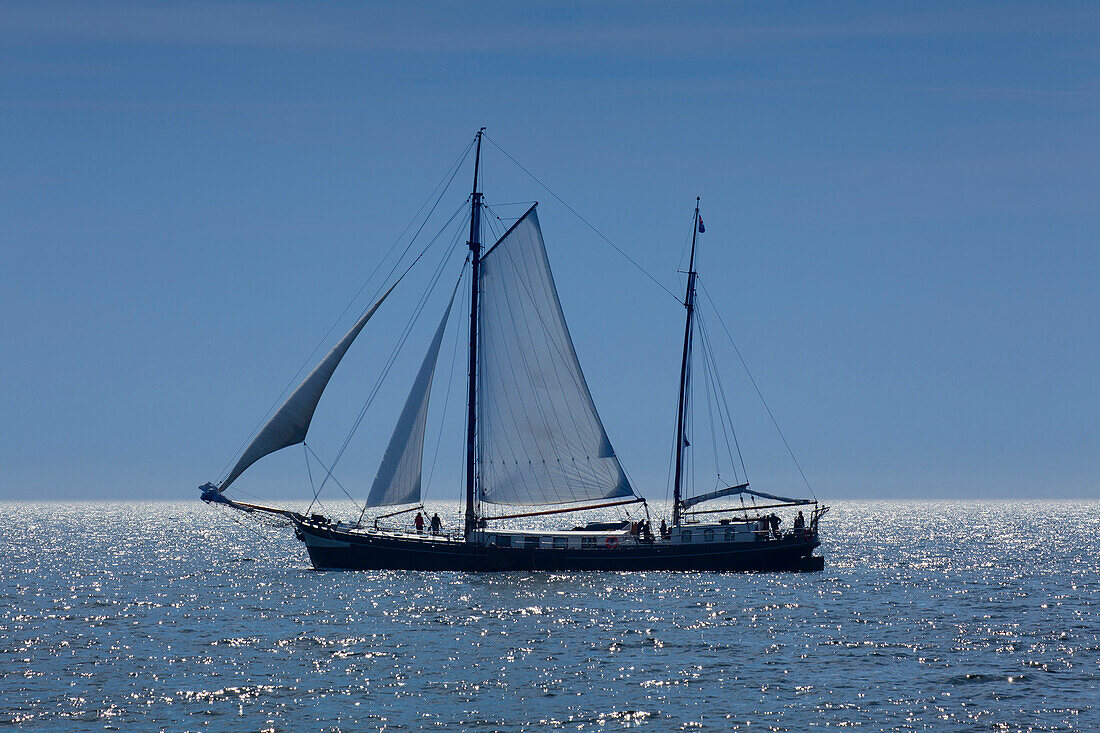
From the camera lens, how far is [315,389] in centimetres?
6594

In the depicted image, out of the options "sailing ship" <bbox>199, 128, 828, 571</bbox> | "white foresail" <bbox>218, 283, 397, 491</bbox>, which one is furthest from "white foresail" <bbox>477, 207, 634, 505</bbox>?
"white foresail" <bbox>218, 283, 397, 491</bbox>

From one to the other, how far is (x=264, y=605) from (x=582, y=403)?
2239cm

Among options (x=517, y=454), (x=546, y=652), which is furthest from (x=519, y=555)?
(x=546, y=652)

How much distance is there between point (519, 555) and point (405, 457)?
8665mm

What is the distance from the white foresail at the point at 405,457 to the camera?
68062 mm

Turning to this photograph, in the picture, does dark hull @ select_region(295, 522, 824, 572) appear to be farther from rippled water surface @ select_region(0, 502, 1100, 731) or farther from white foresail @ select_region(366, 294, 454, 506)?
white foresail @ select_region(366, 294, 454, 506)

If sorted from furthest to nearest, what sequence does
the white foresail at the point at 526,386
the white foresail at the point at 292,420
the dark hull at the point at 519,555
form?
the white foresail at the point at 526,386
the dark hull at the point at 519,555
the white foresail at the point at 292,420

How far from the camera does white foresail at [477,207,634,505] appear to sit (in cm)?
7112

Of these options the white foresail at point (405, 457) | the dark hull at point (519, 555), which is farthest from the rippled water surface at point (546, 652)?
the white foresail at point (405, 457)

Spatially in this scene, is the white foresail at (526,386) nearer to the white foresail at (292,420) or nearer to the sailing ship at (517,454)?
the sailing ship at (517,454)

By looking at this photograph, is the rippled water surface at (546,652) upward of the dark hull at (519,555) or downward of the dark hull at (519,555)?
downward

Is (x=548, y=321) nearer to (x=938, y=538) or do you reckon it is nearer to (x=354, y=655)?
(x=354, y=655)

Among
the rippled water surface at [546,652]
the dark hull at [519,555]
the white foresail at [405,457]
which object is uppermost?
the white foresail at [405,457]

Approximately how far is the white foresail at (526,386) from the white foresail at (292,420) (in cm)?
946
